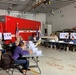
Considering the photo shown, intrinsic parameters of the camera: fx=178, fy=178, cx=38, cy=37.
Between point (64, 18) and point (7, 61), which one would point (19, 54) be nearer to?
point (7, 61)

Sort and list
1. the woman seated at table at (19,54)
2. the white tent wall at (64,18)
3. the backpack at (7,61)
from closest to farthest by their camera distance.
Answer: the backpack at (7,61) < the woman seated at table at (19,54) < the white tent wall at (64,18)

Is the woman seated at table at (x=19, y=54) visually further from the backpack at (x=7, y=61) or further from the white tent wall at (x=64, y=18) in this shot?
the white tent wall at (x=64, y=18)

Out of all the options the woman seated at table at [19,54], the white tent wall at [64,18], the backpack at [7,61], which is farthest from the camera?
the white tent wall at [64,18]

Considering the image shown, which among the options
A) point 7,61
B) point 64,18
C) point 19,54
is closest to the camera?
point 7,61

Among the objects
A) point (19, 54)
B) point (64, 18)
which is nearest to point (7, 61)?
point (19, 54)

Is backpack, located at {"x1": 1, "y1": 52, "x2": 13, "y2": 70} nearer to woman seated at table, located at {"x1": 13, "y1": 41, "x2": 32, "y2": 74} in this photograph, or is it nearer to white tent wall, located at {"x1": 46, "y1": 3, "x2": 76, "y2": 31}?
woman seated at table, located at {"x1": 13, "y1": 41, "x2": 32, "y2": 74}

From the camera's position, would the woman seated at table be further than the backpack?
Yes

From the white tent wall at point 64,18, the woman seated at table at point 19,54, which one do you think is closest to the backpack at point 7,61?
the woman seated at table at point 19,54

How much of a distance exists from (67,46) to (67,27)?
11.0 feet

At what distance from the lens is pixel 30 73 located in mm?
5688

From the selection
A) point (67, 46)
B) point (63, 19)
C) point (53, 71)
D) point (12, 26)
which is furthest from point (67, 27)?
point (53, 71)

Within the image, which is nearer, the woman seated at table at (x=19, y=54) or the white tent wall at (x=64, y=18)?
the woman seated at table at (x=19, y=54)

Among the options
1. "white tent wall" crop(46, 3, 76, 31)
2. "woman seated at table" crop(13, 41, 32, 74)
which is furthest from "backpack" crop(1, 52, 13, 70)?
"white tent wall" crop(46, 3, 76, 31)

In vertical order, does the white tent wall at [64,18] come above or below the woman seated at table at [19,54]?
above
